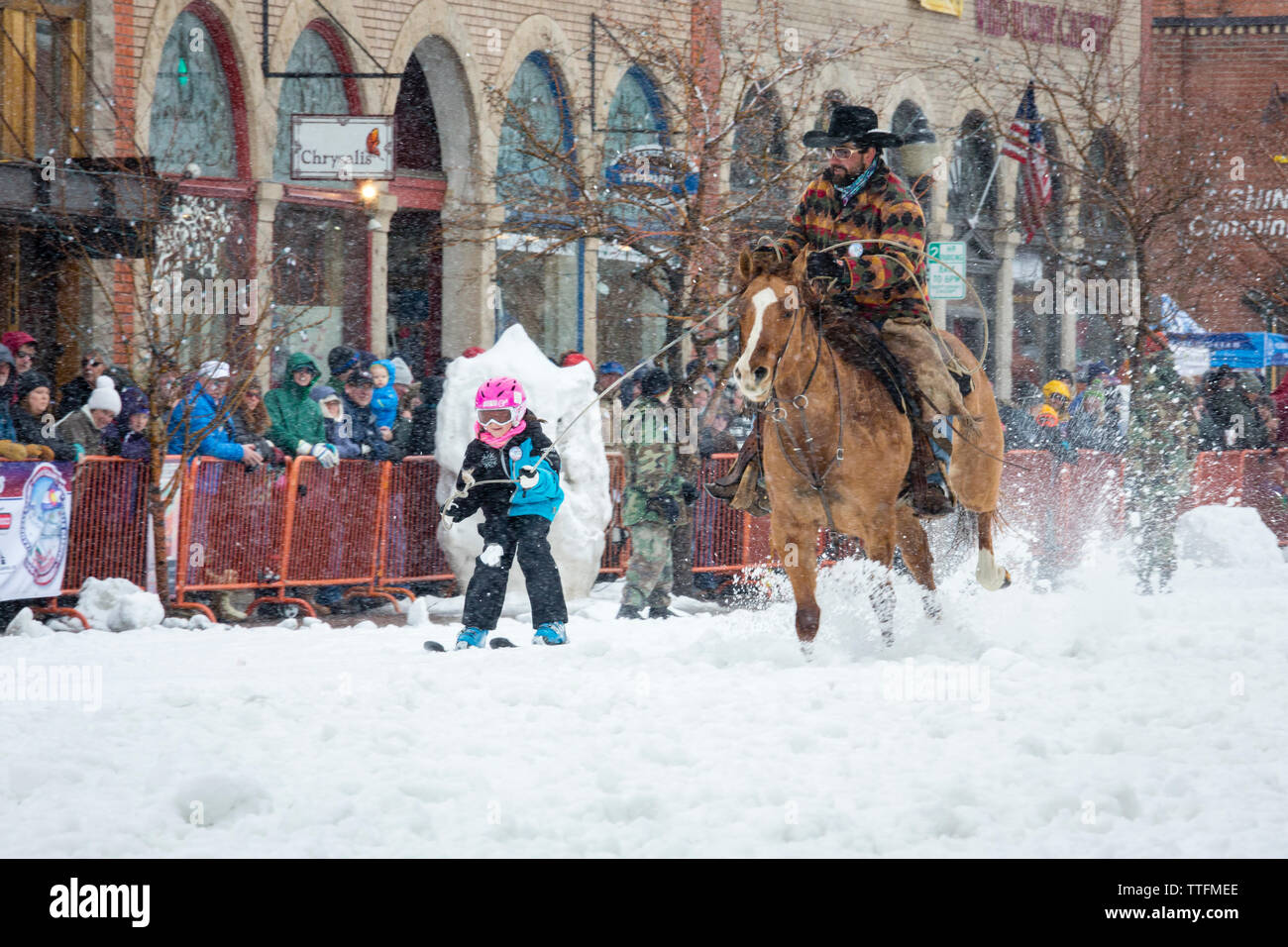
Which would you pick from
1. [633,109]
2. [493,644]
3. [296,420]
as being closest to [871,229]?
[493,644]

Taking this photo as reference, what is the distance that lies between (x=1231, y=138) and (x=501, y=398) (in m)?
20.0

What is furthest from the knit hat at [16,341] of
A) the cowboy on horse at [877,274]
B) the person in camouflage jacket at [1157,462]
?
the person in camouflage jacket at [1157,462]

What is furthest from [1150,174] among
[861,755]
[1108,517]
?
[861,755]

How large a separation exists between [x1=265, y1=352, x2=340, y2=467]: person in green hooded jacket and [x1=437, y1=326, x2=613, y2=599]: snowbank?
945mm

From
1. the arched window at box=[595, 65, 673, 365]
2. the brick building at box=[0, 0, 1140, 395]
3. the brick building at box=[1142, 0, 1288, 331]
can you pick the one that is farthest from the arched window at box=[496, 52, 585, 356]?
the brick building at box=[1142, 0, 1288, 331]

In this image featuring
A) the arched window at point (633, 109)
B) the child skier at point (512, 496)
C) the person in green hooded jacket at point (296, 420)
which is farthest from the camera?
the arched window at point (633, 109)

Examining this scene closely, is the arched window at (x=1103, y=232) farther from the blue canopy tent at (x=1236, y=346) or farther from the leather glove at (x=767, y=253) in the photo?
the leather glove at (x=767, y=253)

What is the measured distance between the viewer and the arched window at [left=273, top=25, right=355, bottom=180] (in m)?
18.9

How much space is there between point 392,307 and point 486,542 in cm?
1085

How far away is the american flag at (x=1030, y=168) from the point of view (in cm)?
2372

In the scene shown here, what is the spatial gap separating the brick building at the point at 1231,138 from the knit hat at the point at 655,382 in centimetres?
1092

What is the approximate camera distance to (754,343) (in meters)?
7.99
